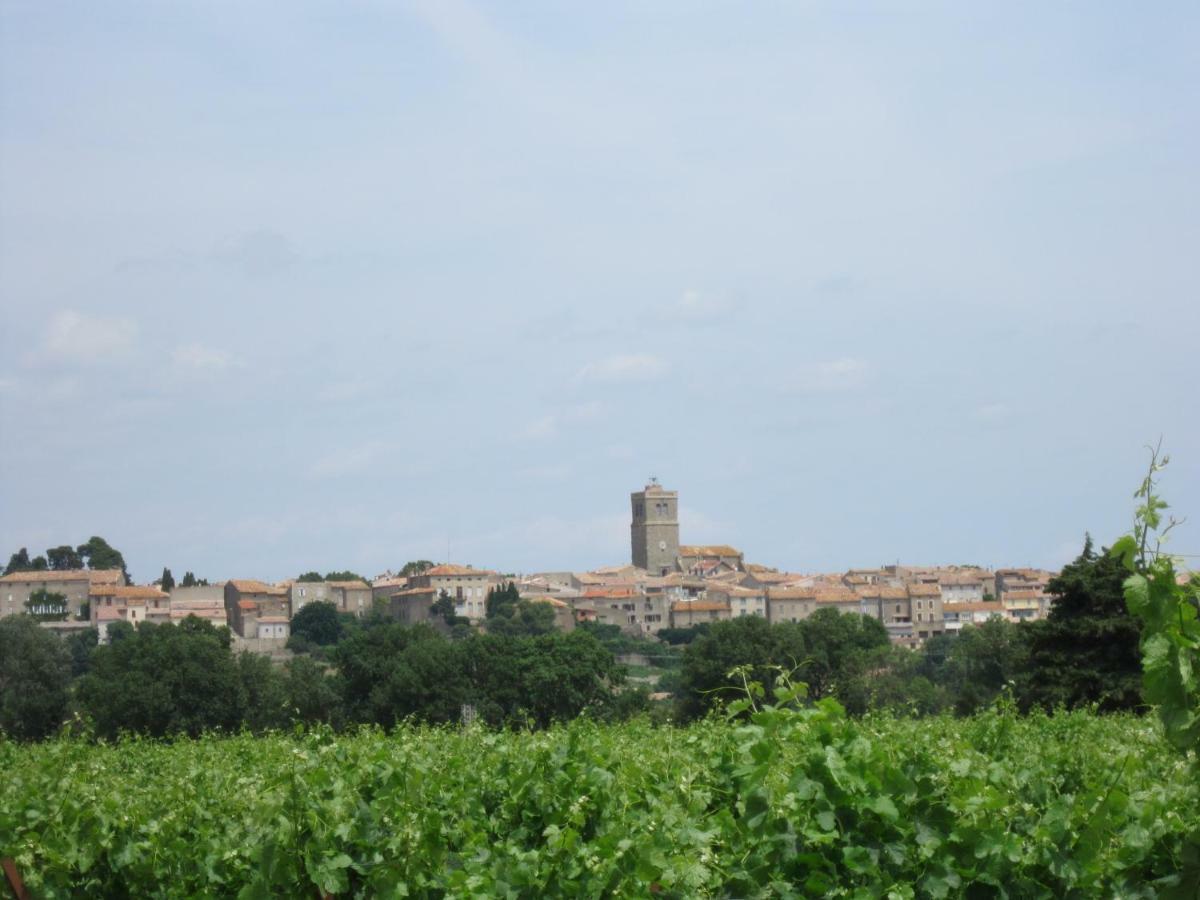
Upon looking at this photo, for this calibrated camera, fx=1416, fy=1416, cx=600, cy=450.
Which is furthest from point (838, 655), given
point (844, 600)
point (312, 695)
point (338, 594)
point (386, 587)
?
point (338, 594)

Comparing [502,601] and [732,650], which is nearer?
[732,650]

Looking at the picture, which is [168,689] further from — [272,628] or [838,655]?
[272,628]

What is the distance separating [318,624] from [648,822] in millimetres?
103025

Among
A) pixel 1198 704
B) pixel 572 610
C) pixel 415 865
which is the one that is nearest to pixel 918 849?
pixel 1198 704

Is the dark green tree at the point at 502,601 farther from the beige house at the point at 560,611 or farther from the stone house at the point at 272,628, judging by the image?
the stone house at the point at 272,628

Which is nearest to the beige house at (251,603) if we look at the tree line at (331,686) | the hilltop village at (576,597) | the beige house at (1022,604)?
the hilltop village at (576,597)

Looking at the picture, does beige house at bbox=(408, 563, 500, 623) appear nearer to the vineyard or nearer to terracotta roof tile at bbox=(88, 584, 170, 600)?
terracotta roof tile at bbox=(88, 584, 170, 600)

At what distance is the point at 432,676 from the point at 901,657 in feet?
80.0

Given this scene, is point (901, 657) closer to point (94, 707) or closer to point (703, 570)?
point (94, 707)

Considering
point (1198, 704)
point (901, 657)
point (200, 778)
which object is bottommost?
point (901, 657)

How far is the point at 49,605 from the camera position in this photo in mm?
106000

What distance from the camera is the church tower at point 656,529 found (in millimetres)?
146750

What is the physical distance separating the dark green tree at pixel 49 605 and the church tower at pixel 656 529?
5984cm

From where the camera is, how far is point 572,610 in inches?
4412
